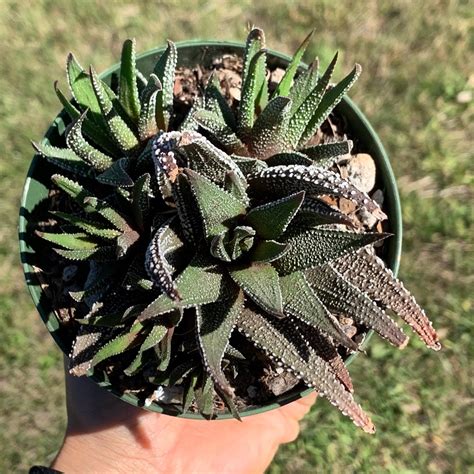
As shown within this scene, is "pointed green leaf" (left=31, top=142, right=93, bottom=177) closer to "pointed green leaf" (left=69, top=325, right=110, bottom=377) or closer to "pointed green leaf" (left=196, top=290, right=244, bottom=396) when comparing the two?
"pointed green leaf" (left=69, top=325, right=110, bottom=377)

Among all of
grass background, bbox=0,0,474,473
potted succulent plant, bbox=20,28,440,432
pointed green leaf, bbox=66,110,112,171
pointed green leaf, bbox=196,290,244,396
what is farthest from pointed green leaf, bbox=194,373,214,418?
grass background, bbox=0,0,474,473

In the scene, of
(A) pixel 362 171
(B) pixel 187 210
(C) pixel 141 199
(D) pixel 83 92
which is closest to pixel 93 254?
(C) pixel 141 199

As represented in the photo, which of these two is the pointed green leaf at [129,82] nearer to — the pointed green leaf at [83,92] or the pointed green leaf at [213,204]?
the pointed green leaf at [83,92]

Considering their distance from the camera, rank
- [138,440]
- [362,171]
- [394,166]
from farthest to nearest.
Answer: [394,166] → [138,440] → [362,171]

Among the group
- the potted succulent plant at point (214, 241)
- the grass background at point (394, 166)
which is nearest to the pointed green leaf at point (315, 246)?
the potted succulent plant at point (214, 241)

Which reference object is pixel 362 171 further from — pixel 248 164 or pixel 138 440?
pixel 138 440

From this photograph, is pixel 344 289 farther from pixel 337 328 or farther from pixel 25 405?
pixel 25 405
